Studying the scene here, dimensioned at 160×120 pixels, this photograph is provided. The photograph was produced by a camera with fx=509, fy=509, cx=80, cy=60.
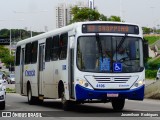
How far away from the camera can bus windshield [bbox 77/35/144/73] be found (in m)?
18.4

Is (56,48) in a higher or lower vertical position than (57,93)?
higher

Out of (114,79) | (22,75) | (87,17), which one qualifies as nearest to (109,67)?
(114,79)

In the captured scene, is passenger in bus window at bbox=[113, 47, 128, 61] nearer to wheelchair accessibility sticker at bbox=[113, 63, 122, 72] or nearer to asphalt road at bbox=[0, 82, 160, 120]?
wheelchair accessibility sticker at bbox=[113, 63, 122, 72]

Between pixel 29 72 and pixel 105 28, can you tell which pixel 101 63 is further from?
pixel 29 72

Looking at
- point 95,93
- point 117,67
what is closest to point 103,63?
point 117,67

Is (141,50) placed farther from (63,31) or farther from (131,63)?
(63,31)

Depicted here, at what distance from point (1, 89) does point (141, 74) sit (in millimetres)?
5823

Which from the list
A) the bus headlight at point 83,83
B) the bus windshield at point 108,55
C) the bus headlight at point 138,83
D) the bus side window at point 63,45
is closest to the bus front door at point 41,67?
the bus side window at point 63,45

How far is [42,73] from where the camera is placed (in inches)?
936

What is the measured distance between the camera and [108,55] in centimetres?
1852

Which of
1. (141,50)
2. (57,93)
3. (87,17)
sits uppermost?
(87,17)

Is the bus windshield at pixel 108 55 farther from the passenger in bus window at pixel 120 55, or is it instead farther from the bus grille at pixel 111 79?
the bus grille at pixel 111 79

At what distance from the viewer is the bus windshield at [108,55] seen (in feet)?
60.3

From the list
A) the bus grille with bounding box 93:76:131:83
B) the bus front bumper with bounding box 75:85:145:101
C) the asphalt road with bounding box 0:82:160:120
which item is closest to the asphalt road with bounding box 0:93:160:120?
the asphalt road with bounding box 0:82:160:120
